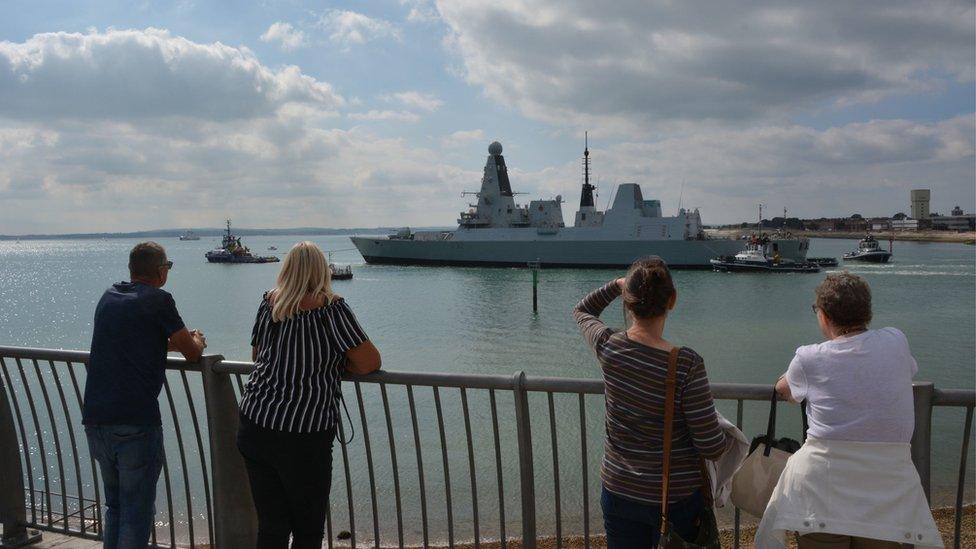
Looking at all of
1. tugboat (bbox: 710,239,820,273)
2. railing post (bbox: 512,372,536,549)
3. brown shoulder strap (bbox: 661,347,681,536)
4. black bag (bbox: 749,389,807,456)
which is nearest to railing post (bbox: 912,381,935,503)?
black bag (bbox: 749,389,807,456)

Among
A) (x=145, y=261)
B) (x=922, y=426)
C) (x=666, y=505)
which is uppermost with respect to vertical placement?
(x=145, y=261)

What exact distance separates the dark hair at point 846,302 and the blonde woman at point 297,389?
73.8 inches

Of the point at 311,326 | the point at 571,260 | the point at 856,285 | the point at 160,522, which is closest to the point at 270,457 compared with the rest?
the point at 311,326

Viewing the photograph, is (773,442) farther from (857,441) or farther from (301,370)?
(301,370)

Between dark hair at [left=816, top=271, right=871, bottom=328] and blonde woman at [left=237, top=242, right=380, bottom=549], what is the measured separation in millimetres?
1874

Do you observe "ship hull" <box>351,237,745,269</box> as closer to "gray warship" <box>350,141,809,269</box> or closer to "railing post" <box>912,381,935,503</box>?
"gray warship" <box>350,141,809,269</box>

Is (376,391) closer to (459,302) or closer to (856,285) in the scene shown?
(856,285)

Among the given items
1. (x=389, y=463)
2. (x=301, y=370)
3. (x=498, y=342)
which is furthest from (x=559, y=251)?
(x=301, y=370)

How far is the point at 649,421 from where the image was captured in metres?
2.39

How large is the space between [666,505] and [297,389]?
159cm

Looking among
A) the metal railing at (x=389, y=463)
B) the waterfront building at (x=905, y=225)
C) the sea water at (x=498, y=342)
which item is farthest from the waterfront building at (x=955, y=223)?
the metal railing at (x=389, y=463)

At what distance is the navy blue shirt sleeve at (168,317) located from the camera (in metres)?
3.18

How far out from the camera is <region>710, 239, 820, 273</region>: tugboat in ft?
194

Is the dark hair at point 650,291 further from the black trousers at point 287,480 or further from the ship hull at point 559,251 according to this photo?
the ship hull at point 559,251
